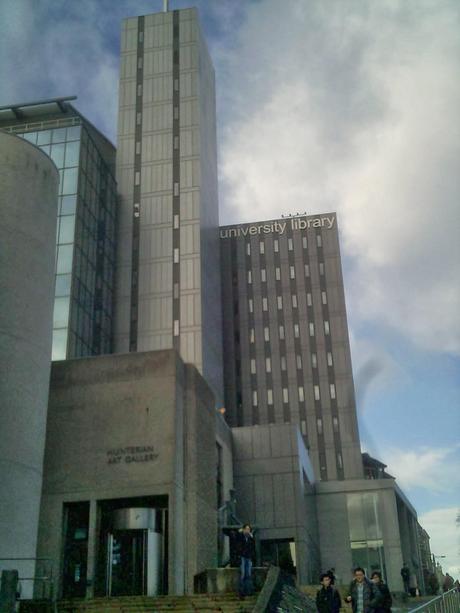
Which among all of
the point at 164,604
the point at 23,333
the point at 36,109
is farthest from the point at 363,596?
the point at 36,109

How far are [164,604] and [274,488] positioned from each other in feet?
86.3

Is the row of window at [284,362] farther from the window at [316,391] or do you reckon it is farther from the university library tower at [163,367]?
the window at [316,391]

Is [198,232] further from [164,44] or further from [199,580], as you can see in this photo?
[199,580]

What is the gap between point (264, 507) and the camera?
45.4 meters


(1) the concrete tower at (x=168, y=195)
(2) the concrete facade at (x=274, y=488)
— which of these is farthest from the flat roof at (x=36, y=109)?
(2) the concrete facade at (x=274, y=488)

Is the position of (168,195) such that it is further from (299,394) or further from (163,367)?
(163,367)

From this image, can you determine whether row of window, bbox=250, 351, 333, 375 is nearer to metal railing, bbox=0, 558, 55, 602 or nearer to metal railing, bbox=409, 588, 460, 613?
metal railing, bbox=0, 558, 55, 602

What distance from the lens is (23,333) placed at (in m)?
27.5

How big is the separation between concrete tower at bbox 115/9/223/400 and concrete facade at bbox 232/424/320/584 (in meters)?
18.2

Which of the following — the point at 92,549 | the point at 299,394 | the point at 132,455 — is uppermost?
the point at 299,394

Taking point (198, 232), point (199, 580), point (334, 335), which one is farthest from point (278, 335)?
point (199, 580)

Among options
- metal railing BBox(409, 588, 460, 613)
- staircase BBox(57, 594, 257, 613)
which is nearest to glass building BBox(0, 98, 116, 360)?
staircase BBox(57, 594, 257, 613)

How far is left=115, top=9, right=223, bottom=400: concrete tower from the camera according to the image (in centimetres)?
6656

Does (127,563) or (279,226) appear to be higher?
(279,226)
